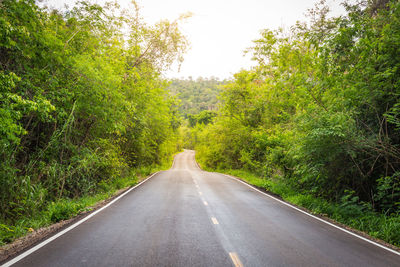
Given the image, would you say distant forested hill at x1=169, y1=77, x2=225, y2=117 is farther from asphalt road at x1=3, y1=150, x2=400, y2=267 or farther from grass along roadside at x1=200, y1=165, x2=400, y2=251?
asphalt road at x1=3, y1=150, x2=400, y2=267

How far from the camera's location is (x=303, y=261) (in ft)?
14.0

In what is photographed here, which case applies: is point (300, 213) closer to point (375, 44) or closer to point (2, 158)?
point (375, 44)

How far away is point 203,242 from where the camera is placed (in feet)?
16.3

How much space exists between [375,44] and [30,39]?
10099 millimetres

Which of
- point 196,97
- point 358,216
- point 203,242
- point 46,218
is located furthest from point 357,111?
point 196,97

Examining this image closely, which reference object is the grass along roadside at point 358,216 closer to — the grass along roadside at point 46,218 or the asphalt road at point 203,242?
the asphalt road at point 203,242

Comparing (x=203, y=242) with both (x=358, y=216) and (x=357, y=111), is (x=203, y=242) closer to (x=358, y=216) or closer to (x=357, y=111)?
(x=358, y=216)

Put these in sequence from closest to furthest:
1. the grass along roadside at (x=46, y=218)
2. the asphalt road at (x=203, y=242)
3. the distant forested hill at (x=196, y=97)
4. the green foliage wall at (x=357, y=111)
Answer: the asphalt road at (x=203, y=242), the grass along roadside at (x=46, y=218), the green foliage wall at (x=357, y=111), the distant forested hill at (x=196, y=97)

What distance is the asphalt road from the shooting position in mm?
4074

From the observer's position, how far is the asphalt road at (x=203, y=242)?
4.07m

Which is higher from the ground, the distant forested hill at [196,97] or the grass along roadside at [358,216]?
the distant forested hill at [196,97]

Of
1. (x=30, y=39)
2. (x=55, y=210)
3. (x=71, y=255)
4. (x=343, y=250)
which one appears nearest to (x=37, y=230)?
(x=55, y=210)

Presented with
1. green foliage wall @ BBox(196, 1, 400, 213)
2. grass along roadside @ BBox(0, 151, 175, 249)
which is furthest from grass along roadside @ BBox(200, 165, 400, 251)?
grass along roadside @ BBox(0, 151, 175, 249)

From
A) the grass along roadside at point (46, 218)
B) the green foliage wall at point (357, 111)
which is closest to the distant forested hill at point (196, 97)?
the green foliage wall at point (357, 111)
